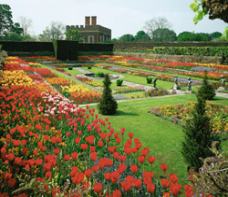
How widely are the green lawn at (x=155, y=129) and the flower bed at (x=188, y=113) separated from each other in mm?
327

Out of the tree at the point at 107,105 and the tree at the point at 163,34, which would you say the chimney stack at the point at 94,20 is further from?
the tree at the point at 107,105

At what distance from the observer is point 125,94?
14547 mm

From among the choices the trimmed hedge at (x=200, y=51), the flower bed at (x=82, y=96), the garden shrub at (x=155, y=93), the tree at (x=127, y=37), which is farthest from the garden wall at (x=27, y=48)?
the tree at (x=127, y=37)

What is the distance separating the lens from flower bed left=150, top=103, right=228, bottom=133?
8.61m

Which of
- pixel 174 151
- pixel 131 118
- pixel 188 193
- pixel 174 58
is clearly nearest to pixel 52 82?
pixel 131 118

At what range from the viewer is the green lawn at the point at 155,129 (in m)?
6.18

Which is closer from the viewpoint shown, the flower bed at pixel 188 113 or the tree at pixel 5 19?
the flower bed at pixel 188 113

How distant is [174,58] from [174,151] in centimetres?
2714

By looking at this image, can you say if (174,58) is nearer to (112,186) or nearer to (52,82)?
(52,82)

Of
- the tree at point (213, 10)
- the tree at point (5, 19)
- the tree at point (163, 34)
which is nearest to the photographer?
the tree at point (213, 10)

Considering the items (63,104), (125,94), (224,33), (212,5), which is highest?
(212,5)

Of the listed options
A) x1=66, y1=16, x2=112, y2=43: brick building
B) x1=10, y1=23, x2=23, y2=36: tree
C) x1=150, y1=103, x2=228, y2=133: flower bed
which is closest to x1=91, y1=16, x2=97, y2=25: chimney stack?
x1=66, y1=16, x2=112, y2=43: brick building

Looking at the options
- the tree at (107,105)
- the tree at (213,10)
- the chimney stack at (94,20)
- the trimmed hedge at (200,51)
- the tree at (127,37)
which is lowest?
the tree at (107,105)

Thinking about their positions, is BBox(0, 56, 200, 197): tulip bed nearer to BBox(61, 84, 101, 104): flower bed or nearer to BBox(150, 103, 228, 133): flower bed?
BBox(150, 103, 228, 133): flower bed
